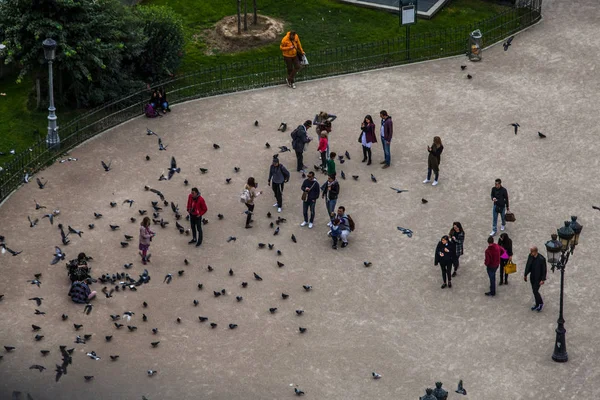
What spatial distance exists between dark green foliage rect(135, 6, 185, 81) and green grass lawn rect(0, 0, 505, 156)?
1.12 m

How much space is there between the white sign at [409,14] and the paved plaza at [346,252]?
4.96ft

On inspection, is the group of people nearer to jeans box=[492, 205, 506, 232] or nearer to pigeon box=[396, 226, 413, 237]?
jeans box=[492, 205, 506, 232]

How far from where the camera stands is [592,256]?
3544 cm

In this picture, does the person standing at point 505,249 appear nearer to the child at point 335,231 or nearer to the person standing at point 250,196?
the child at point 335,231

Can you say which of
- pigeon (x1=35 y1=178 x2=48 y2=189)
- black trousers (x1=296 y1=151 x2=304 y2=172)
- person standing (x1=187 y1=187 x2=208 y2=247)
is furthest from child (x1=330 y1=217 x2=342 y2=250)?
pigeon (x1=35 y1=178 x2=48 y2=189)

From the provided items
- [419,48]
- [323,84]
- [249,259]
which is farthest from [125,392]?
[419,48]

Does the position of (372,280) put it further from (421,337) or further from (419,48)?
(419,48)

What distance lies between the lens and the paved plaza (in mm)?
31312

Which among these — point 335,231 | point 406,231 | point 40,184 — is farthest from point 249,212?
point 40,184

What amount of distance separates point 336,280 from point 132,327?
5.26 meters

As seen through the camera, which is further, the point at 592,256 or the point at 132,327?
the point at 592,256

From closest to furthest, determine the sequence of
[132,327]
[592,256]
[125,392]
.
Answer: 1. [125,392]
2. [132,327]
3. [592,256]

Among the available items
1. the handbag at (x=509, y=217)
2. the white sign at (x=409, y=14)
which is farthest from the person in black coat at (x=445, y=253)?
the white sign at (x=409, y=14)

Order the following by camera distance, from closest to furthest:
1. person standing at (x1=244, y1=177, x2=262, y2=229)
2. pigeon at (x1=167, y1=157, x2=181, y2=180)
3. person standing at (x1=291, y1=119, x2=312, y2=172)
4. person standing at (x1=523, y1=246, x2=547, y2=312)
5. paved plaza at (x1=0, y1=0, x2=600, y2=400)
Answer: paved plaza at (x1=0, y1=0, x2=600, y2=400) < person standing at (x1=523, y1=246, x2=547, y2=312) < person standing at (x1=244, y1=177, x2=262, y2=229) < pigeon at (x1=167, y1=157, x2=181, y2=180) < person standing at (x1=291, y1=119, x2=312, y2=172)
